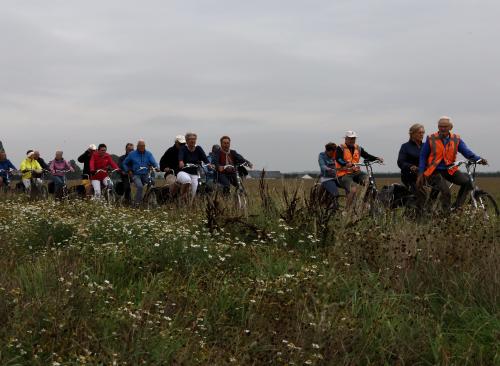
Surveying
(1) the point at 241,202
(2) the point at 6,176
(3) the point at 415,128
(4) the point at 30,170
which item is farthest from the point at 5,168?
(3) the point at 415,128

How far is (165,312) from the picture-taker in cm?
504

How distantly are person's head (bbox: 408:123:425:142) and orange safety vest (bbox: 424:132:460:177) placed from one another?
87 centimetres

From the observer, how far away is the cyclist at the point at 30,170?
1953cm

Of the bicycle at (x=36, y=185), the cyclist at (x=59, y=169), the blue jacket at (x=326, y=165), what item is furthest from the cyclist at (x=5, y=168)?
the blue jacket at (x=326, y=165)

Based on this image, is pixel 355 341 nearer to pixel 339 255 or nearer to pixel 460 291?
pixel 460 291

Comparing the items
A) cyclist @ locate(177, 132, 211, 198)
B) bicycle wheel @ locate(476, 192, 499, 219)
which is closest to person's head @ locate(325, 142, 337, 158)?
cyclist @ locate(177, 132, 211, 198)

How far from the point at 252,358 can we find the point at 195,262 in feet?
6.89

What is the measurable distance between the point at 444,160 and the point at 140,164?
8069mm

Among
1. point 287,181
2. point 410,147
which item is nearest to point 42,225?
point 287,181

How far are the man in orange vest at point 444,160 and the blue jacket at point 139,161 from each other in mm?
7661

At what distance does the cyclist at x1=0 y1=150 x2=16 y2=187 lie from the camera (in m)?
20.4

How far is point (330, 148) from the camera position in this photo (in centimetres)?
1222

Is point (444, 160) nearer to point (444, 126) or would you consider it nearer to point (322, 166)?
point (444, 126)

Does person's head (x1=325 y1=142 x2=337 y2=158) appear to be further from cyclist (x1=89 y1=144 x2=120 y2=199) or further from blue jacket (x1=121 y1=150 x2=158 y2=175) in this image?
cyclist (x1=89 y1=144 x2=120 y2=199)
